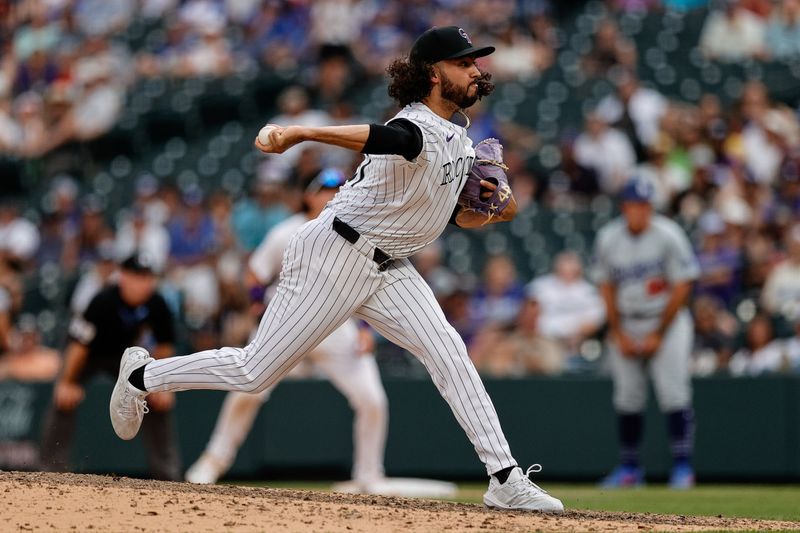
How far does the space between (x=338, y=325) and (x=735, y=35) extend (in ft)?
35.7

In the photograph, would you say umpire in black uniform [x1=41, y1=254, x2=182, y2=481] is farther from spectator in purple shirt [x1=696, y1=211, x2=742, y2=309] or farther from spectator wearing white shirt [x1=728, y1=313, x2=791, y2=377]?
spectator in purple shirt [x1=696, y1=211, x2=742, y2=309]

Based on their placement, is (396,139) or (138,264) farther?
(138,264)

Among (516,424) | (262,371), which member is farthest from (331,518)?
(516,424)

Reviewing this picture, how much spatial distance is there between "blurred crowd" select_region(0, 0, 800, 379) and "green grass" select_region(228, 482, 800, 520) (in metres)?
1.30

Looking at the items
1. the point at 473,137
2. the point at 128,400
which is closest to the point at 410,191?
the point at 128,400

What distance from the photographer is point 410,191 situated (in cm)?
558

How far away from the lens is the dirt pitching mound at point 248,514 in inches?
202

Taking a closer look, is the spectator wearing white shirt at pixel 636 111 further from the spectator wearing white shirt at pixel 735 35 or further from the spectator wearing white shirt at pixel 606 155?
the spectator wearing white shirt at pixel 735 35

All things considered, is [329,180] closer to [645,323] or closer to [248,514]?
[645,323]

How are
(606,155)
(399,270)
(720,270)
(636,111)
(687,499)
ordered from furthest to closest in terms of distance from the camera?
(636,111), (606,155), (720,270), (687,499), (399,270)

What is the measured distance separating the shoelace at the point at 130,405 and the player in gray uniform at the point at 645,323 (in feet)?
15.9

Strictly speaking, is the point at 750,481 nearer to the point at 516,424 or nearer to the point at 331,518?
the point at 516,424

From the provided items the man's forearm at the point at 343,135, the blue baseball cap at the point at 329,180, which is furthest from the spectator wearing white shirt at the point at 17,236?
the man's forearm at the point at 343,135

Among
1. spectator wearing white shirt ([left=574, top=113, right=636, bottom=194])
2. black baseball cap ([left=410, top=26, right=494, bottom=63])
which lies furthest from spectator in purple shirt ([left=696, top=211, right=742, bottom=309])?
black baseball cap ([left=410, top=26, right=494, bottom=63])
